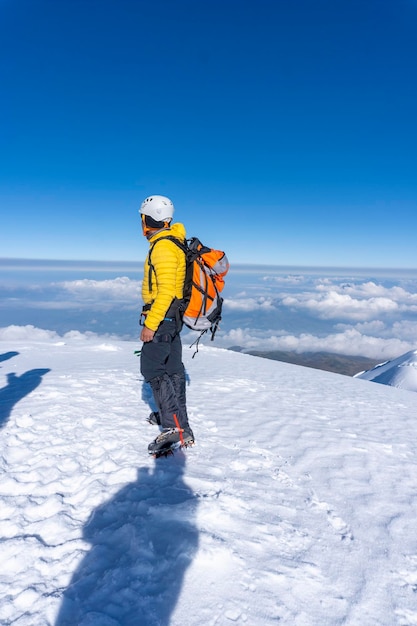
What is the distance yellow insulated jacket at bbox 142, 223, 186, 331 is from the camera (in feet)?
13.2

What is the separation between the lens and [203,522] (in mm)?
3043

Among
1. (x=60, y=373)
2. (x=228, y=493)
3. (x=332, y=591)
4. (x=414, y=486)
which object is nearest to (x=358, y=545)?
(x=332, y=591)

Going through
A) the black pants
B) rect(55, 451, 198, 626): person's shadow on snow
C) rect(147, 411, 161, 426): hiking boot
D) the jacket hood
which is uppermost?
the jacket hood

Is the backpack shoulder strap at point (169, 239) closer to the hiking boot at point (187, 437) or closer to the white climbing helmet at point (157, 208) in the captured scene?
the white climbing helmet at point (157, 208)

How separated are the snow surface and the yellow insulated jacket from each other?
78.8 inches

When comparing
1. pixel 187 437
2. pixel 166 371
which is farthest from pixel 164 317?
pixel 187 437

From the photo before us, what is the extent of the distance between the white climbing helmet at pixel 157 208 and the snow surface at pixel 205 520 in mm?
3292

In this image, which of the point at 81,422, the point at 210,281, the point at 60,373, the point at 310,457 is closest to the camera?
the point at 210,281

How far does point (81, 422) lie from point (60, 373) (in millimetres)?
4403

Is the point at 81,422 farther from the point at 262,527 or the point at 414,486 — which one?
the point at 414,486

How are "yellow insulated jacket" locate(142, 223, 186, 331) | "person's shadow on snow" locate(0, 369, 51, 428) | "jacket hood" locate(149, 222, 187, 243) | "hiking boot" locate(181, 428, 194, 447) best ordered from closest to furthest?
1. "yellow insulated jacket" locate(142, 223, 186, 331)
2. "jacket hood" locate(149, 222, 187, 243)
3. "hiking boot" locate(181, 428, 194, 447)
4. "person's shadow on snow" locate(0, 369, 51, 428)

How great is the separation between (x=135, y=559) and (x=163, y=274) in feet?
9.43

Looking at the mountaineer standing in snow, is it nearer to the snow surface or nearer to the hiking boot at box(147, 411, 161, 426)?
the snow surface

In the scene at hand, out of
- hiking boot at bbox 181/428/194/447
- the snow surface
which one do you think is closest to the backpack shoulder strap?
hiking boot at bbox 181/428/194/447
